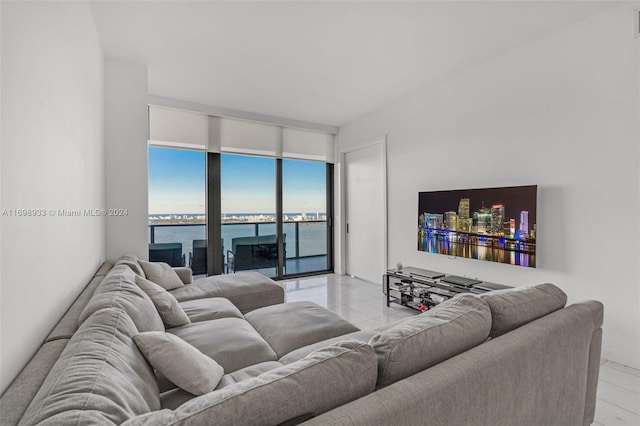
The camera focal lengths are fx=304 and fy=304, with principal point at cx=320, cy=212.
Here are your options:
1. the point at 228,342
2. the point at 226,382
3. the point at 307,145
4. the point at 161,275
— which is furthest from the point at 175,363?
the point at 307,145

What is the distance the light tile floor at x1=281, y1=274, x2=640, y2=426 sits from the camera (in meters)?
1.82

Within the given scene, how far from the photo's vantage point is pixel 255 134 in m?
4.83

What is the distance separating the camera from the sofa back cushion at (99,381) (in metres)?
0.69

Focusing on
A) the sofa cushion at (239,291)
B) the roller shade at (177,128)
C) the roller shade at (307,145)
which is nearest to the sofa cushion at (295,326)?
the sofa cushion at (239,291)

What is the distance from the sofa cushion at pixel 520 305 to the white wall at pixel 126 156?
10.7 feet

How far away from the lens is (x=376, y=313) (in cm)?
353

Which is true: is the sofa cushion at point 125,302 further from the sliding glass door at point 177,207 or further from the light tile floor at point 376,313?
the sliding glass door at point 177,207

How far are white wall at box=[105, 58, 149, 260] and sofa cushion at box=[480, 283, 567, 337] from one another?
3.26 meters

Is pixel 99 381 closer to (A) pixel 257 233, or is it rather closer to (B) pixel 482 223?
(B) pixel 482 223

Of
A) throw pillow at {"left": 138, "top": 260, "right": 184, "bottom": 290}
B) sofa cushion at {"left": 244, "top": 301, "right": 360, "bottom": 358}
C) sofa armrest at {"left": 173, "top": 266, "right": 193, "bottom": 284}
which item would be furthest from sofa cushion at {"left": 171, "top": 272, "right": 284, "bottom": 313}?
sofa cushion at {"left": 244, "top": 301, "right": 360, "bottom": 358}

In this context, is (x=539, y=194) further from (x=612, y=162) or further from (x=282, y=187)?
(x=282, y=187)

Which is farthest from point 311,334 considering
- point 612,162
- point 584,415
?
point 612,162

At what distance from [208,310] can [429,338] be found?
176cm

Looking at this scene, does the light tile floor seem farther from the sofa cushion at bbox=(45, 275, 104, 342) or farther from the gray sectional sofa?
the sofa cushion at bbox=(45, 275, 104, 342)
